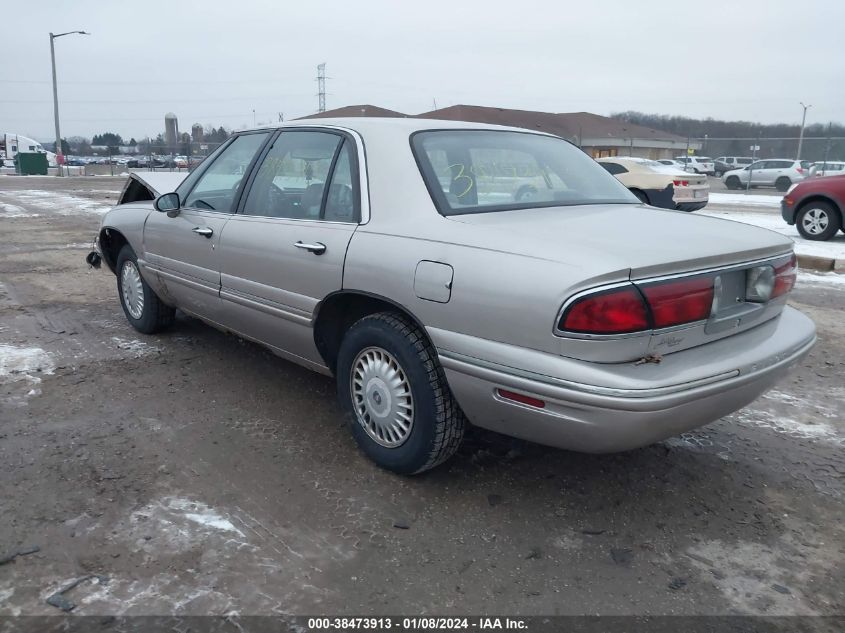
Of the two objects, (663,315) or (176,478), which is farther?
(176,478)

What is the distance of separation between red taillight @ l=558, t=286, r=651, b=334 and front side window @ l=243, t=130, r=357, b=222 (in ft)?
4.36

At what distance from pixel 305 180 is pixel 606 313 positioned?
1.99 meters

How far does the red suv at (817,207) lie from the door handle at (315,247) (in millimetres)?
10000

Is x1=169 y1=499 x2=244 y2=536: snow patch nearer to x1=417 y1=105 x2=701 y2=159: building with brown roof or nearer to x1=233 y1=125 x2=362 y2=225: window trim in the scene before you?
x1=233 y1=125 x2=362 y2=225: window trim

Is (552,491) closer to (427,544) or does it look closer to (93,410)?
(427,544)

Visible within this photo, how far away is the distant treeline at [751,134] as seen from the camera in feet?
115

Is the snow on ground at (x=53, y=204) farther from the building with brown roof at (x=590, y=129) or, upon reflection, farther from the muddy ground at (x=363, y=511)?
the building with brown roof at (x=590, y=129)

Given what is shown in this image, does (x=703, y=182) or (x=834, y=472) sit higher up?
(x=703, y=182)

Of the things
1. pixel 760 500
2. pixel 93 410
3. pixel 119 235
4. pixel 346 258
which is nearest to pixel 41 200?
pixel 119 235

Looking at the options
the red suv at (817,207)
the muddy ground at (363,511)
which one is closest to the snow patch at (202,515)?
the muddy ground at (363,511)

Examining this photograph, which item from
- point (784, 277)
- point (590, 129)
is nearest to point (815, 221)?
point (784, 277)

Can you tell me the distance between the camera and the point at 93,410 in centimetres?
405

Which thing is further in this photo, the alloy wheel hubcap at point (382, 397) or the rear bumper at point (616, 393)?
the alloy wheel hubcap at point (382, 397)

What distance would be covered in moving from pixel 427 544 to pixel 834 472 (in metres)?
2.10
